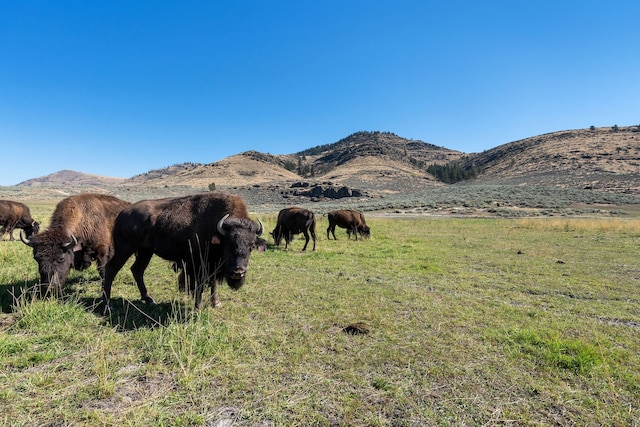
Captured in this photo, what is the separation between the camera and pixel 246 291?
6.93m

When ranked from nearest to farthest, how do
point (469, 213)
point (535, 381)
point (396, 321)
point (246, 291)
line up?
1. point (535, 381)
2. point (396, 321)
3. point (246, 291)
4. point (469, 213)

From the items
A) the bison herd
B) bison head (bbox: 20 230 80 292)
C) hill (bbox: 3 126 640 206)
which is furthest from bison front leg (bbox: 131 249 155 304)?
hill (bbox: 3 126 640 206)

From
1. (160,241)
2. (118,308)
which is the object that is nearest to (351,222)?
(160,241)

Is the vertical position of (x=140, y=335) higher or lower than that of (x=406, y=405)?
higher

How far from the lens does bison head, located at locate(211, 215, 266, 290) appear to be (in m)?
5.04

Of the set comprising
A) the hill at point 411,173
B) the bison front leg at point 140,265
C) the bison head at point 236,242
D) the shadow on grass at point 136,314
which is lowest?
the shadow on grass at point 136,314

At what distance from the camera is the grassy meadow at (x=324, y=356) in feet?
9.91

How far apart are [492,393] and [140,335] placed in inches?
178

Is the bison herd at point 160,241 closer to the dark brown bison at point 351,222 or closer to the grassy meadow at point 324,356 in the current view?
the grassy meadow at point 324,356

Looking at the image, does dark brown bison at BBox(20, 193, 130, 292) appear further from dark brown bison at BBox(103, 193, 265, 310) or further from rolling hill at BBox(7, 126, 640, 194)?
rolling hill at BBox(7, 126, 640, 194)

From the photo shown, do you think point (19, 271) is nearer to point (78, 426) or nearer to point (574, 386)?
point (78, 426)

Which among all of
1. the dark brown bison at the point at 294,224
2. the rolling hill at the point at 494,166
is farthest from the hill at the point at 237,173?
the dark brown bison at the point at 294,224

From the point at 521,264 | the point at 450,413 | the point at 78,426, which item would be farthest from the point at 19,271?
the point at 521,264

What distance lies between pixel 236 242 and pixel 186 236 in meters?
1.24
